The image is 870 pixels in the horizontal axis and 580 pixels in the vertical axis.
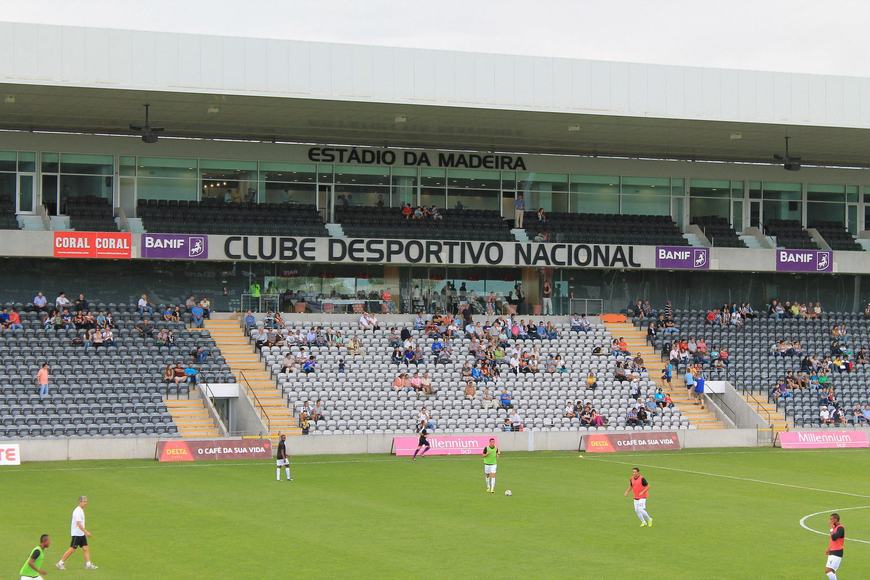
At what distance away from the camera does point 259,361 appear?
49.5m

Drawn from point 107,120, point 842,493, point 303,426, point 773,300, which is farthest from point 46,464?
point 773,300

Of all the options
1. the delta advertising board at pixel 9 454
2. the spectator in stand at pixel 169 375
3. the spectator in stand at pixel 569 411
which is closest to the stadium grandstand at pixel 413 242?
the spectator in stand at pixel 169 375

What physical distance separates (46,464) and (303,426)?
899cm

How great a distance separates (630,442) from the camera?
152 feet

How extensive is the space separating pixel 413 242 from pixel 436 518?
2702 centimetres

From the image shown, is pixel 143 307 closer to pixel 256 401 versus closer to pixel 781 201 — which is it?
pixel 256 401

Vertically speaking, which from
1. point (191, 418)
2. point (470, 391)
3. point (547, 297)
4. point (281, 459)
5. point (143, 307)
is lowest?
point (281, 459)

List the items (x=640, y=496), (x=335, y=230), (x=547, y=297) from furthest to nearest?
1. (x=547, y=297)
2. (x=335, y=230)
3. (x=640, y=496)

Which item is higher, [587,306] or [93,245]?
[93,245]

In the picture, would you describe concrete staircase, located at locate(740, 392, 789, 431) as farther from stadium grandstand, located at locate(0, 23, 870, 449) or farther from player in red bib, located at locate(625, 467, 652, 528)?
player in red bib, located at locate(625, 467, 652, 528)

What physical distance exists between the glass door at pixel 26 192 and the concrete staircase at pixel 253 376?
Answer: 8929 mm

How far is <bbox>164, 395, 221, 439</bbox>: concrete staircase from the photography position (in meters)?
43.9

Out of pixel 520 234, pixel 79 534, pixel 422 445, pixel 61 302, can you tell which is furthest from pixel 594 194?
pixel 79 534

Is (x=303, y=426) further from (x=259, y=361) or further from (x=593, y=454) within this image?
(x=593, y=454)
